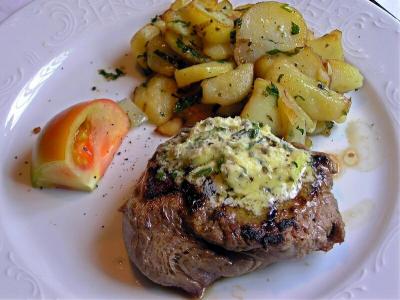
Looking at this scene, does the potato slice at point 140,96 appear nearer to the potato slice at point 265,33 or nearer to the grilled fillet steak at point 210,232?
the potato slice at point 265,33

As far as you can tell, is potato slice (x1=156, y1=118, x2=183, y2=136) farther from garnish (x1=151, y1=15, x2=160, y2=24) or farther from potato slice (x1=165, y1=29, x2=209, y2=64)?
garnish (x1=151, y1=15, x2=160, y2=24)

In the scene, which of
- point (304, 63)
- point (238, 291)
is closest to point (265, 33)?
point (304, 63)

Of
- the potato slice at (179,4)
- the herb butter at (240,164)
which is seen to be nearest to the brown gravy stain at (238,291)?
the herb butter at (240,164)

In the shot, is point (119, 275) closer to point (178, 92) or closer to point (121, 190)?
point (121, 190)

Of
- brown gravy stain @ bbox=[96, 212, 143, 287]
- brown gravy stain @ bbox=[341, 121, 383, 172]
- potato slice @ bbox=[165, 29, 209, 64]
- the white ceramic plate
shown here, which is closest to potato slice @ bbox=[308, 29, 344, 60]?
the white ceramic plate

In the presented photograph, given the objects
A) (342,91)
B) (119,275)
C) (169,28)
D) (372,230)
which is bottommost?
(372,230)

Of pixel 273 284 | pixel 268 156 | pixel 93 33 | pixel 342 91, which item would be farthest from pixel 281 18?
pixel 273 284
